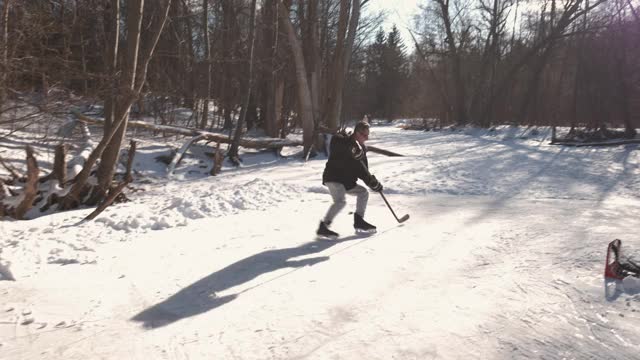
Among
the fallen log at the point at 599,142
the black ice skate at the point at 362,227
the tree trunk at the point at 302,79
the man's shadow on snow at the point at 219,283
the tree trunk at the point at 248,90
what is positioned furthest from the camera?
the fallen log at the point at 599,142

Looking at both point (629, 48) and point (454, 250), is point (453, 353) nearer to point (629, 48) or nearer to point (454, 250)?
point (454, 250)

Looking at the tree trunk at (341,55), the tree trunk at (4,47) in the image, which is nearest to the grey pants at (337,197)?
the tree trunk at (4,47)

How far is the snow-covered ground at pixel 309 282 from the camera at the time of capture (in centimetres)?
298

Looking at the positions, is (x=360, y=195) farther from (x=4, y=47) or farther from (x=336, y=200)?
(x=4, y=47)

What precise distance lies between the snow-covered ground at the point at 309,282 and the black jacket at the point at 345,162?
32.3 inches

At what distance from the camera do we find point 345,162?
546 cm

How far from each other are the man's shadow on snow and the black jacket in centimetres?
83

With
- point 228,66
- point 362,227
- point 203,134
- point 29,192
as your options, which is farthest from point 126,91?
point 228,66

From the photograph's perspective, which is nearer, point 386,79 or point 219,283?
point 219,283

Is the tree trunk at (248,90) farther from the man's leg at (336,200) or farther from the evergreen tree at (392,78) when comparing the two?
the evergreen tree at (392,78)

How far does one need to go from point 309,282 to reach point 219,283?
0.89m

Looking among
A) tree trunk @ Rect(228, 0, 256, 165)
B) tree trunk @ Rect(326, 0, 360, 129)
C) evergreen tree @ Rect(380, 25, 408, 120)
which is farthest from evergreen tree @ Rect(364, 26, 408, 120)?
tree trunk @ Rect(228, 0, 256, 165)

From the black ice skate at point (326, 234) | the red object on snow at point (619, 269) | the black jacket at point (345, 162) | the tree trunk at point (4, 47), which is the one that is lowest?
the black ice skate at point (326, 234)

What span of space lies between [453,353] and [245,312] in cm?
168
